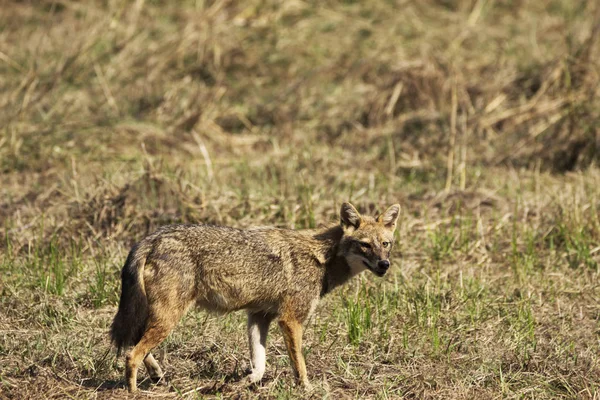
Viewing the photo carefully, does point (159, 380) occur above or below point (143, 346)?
below

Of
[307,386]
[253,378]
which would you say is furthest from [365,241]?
[253,378]

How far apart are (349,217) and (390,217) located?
0.42 m

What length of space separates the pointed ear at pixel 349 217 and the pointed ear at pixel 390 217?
0.70 ft

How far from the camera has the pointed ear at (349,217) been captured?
23.9 ft

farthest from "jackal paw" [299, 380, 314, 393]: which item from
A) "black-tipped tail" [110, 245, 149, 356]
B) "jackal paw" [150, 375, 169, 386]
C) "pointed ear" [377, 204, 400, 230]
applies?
"pointed ear" [377, 204, 400, 230]

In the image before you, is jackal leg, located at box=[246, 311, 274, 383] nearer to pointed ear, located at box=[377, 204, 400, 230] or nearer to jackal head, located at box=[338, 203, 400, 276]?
jackal head, located at box=[338, 203, 400, 276]

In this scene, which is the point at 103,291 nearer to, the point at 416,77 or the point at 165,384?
the point at 165,384

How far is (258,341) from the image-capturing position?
6.94 meters

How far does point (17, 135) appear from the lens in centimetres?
1169

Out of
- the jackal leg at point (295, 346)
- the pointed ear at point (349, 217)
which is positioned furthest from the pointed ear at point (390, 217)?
the jackal leg at point (295, 346)

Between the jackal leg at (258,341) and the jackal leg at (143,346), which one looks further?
the jackal leg at (258,341)

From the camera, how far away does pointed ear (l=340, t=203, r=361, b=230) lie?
7291mm

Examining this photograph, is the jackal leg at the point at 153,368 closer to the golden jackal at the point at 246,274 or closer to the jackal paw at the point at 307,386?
the golden jackal at the point at 246,274

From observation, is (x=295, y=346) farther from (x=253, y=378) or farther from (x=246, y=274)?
(x=246, y=274)
